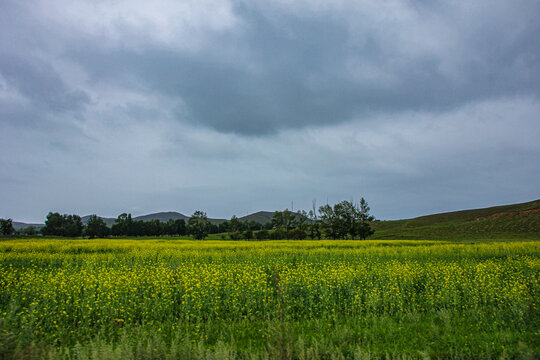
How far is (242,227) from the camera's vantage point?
373 ft

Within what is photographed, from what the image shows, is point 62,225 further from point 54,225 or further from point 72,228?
point 72,228

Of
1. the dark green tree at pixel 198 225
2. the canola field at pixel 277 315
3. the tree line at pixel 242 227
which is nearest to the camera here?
the canola field at pixel 277 315

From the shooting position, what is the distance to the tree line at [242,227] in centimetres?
7775

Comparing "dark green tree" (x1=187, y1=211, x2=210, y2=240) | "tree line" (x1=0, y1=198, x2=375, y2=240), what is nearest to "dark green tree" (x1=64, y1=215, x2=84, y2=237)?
"tree line" (x1=0, y1=198, x2=375, y2=240)

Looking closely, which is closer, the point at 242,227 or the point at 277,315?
the point at 277,315

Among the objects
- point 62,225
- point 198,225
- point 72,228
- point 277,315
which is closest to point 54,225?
point 62,225

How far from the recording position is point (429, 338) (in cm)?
662

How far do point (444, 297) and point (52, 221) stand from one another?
486ft

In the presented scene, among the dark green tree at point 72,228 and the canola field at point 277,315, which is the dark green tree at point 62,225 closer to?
the dark green tree at point 72,228

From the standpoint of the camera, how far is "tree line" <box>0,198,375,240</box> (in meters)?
77.8

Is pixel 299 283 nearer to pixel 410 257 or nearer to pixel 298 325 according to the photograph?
pixel 298 325

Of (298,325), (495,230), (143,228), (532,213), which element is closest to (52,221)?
(143,228)

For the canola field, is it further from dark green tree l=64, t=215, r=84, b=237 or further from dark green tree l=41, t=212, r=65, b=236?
dark green tree l=41, t=212, r=65, b=236

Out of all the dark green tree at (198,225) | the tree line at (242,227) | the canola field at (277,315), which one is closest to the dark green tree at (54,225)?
the tree line at (242,227)
